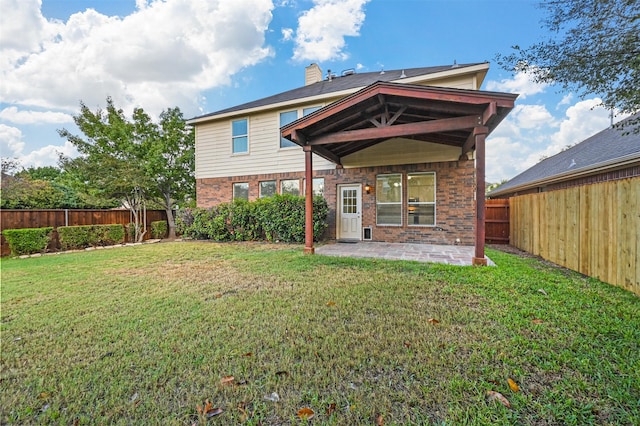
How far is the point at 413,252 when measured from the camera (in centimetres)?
708

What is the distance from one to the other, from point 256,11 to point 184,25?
8.45ft

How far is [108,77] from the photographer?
12.0 m

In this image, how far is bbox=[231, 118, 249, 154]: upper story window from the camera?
441 inches

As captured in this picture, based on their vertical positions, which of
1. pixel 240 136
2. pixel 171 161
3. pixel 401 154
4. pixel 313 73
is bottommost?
pixel 401 154

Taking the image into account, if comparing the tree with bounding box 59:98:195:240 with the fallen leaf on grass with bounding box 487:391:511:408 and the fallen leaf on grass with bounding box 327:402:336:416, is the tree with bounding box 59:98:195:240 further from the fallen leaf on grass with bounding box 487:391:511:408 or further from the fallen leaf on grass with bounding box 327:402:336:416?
the fallen leaf on grass with bounding box 487:391:511:408

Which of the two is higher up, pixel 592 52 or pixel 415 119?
pixel 415 119

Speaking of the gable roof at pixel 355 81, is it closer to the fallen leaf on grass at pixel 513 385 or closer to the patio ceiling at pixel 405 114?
the patio ceiling at pixel 405 114

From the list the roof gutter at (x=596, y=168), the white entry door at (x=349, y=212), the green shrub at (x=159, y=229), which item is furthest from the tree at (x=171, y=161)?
the roof gutter at (x=596, y=168)

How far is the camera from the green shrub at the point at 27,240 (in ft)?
26.6

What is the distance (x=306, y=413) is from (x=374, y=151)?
859 centimetres

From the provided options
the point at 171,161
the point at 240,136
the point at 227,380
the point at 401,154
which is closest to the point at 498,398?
the point at 227,380

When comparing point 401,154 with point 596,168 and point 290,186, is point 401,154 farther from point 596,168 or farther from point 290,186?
point 596,168

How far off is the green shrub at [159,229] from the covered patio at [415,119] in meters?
8.88

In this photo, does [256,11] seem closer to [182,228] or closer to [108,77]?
[108,77]
